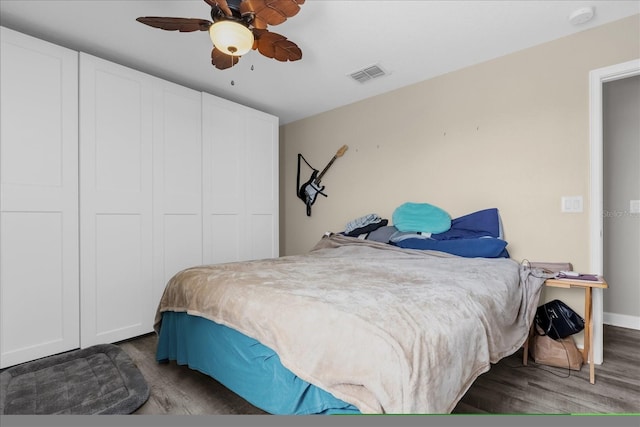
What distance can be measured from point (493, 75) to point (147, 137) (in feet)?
9.65

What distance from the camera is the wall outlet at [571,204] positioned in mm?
2153

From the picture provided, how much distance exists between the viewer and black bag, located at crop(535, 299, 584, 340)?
2.00 metres

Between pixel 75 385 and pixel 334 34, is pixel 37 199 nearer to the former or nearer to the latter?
pixel 75 385

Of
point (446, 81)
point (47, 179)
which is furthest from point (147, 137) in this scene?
point (446, 81)

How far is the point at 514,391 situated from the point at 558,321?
689 millimetres

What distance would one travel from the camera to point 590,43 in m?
2.14

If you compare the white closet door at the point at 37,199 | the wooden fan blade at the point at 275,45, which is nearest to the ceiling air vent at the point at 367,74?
the wooden fan blade at the point at 275,45

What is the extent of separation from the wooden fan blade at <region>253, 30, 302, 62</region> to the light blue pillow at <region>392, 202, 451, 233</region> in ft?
5.46

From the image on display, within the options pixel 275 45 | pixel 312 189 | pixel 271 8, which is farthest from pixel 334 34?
pixel 312 189

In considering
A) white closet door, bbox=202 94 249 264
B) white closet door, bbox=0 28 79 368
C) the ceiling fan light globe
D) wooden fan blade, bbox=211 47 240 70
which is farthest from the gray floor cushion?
wooden fan blade, bbox=211 47 240 70

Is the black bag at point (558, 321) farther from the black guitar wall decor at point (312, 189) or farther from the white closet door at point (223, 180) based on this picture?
the white closet door at point (223, 180)

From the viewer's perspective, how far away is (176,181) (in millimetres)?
2816

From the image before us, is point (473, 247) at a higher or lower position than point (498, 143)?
lower

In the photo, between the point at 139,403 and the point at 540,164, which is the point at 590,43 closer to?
the point at 540,164
